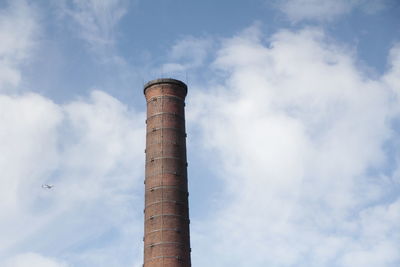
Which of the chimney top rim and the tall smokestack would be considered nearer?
the tall smokestack

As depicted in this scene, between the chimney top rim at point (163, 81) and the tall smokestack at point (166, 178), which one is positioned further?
the chimney top rim at point (163, 81)

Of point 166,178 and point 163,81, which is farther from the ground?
point 163,81

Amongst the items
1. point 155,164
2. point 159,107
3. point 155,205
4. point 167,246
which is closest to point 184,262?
point 167,246

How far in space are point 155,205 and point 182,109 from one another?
7319 millimetres

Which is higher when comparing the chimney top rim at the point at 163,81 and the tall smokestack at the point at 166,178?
the chimney top rim at the point at 163,81

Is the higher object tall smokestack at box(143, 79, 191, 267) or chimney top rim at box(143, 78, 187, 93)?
chimney top rim at box(143, 78, 187, 93)

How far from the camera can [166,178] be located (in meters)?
36.0

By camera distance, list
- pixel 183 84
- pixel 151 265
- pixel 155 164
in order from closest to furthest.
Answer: pixel 151 265, pixel 155 164, pixel 183 84

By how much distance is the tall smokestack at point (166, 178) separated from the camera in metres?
34.2

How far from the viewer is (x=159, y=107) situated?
37.9 m

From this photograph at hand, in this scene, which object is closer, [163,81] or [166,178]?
[166,178]

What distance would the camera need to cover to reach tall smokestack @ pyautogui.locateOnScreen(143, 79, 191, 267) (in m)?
34.2

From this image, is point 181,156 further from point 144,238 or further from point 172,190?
point 144,238

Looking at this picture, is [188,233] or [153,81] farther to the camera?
[153,81]
